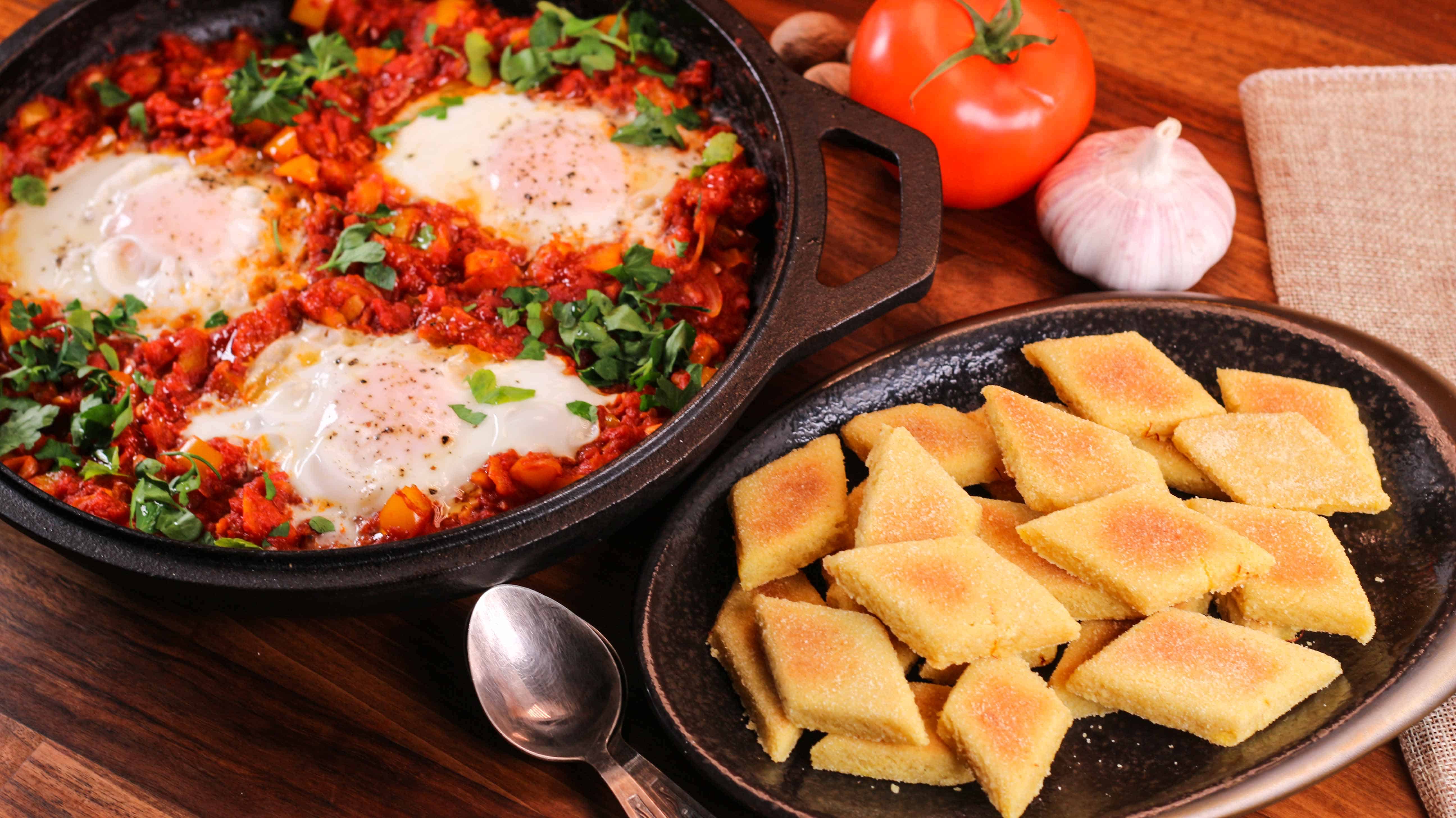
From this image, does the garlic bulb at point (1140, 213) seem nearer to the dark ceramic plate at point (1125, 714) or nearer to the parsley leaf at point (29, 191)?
the dark ceramic plate at point (1125, 714)

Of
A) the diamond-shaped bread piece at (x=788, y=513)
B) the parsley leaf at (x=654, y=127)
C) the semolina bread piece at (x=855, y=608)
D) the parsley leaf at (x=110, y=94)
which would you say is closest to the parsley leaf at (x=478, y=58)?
the parsley leaf at (x=654, y=127)

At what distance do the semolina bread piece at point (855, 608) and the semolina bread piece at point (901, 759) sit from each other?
76 millimetres

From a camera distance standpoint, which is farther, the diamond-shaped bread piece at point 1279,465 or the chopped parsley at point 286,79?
the chopped parsley at point 286,79

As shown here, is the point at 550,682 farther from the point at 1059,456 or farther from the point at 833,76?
the point at 833,76

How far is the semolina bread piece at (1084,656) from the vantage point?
82.1 inches

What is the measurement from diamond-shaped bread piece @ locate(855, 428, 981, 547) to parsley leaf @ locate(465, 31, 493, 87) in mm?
1765

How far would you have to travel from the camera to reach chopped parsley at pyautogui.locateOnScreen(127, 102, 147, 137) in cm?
309

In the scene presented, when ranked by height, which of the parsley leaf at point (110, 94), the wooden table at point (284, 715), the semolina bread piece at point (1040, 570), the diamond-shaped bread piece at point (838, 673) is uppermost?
the parsley leaf at point (110, 94)

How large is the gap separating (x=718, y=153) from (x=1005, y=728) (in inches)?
66.8

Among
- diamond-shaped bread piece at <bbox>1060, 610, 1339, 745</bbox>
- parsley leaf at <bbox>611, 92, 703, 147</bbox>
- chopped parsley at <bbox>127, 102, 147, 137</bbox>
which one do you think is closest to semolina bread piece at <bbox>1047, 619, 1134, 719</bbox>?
diamond-shaped bread piece at <bbox>1060, 610, 1339, 745</bbox>

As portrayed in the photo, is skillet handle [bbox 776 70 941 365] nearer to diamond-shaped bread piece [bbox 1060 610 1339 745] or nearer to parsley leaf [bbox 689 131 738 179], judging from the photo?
parsley leaf [bbox 689 131 738 179]

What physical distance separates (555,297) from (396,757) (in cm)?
115

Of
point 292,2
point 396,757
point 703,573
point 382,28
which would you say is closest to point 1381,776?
point 703,573

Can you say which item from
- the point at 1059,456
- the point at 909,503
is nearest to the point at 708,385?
the point at 909,503
